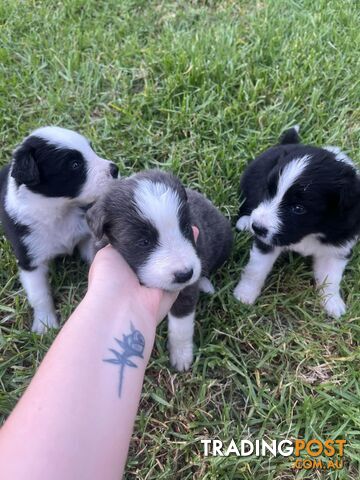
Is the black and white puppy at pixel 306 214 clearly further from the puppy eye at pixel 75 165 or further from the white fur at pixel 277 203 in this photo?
the puppy eye at pixel 75 165

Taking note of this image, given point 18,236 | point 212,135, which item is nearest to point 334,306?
point 212,135

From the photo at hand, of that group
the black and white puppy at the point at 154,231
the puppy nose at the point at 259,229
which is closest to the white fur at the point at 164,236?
the black and white puppy at the point at 154,231

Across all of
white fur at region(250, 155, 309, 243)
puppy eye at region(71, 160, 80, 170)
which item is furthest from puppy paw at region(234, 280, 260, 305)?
puppy eye at region(71, 160, 80, 170)

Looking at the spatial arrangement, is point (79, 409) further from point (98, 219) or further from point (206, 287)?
point (206, 287)

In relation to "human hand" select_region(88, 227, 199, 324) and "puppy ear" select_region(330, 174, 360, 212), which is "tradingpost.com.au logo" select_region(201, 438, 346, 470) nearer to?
"human hand" select_region(88, 227, 199, 324)

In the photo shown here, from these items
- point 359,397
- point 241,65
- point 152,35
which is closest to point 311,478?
point 359,397

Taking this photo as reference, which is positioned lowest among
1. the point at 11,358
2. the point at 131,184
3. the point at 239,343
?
the point at 11,358

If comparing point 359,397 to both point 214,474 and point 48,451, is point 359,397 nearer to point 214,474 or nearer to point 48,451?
point 214,474
